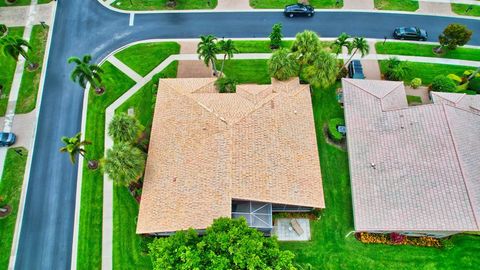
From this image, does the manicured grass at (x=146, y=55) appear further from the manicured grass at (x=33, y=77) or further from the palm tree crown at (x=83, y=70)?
the manicured grass at (x=33, y=77)

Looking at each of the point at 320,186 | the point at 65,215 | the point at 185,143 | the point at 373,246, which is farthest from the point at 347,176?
the point at 65,215

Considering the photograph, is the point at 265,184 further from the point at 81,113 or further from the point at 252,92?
the point at 81,113

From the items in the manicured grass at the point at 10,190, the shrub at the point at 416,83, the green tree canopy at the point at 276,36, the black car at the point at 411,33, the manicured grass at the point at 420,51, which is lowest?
the manicured grass at the point at 10,190

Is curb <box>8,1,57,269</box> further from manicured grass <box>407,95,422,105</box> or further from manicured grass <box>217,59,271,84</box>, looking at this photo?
manicured grass <box>407,95,422,105</box>

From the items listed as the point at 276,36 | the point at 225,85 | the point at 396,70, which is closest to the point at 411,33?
the point at 396,70

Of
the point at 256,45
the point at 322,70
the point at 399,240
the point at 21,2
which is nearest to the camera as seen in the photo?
the point at 399,240

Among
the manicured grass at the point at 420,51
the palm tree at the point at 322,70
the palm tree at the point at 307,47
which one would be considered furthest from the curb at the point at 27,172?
the manicured grass at the point at 420,51

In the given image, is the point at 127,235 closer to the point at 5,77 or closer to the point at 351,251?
the point at 351,251
